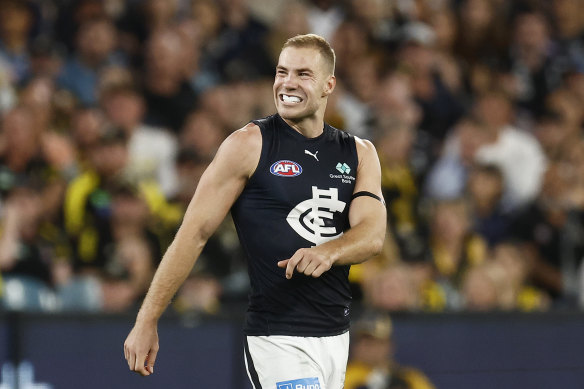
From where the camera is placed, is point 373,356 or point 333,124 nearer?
point 373,356

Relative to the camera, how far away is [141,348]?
4.18 meters

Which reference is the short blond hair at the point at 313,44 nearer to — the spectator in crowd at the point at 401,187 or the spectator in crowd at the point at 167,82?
the spectator in crowd at the point at 401,187

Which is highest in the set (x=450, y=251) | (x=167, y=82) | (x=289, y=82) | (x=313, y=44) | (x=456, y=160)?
(x=167, y=82)

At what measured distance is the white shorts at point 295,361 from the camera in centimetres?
426

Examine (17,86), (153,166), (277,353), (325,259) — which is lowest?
(277,353)

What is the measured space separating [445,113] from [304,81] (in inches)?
213

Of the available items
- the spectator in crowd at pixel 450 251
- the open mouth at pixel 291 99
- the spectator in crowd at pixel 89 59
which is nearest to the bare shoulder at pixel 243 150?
the open mouth at pixel 291 99

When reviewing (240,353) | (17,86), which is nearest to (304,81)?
(240,353)

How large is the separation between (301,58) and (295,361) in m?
1.30

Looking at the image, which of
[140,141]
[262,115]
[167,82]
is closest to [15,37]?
[167,82]

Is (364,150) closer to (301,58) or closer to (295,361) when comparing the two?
(301,58)

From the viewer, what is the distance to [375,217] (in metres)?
4.39

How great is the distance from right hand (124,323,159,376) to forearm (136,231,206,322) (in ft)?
0.15

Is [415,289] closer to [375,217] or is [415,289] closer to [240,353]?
[240,353]
